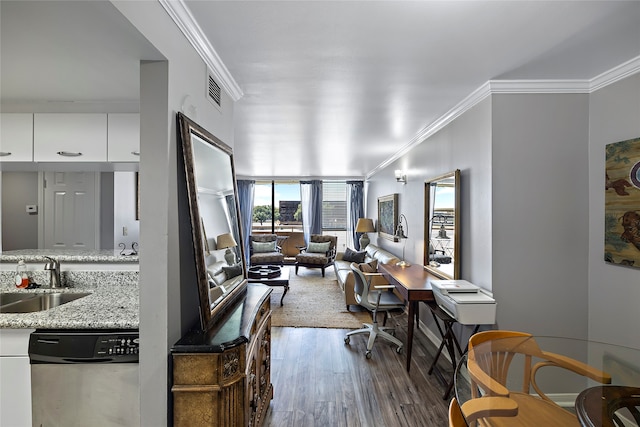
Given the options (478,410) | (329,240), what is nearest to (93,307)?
(478,410)

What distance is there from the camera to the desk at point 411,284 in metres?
2.97

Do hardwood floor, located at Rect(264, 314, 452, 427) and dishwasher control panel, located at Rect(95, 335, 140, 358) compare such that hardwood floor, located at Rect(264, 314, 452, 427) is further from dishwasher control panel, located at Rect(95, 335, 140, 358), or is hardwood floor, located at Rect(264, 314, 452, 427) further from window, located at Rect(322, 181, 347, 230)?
window, located at Rect(322, 181, 347, 230)

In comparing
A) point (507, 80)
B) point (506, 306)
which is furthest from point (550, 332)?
point (507, 80)

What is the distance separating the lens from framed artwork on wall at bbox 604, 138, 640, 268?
2150 millimetres

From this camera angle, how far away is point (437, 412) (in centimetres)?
246

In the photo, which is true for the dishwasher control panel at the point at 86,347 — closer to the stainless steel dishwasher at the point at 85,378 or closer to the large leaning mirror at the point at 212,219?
the stainless steel dishwasher at the point at 85,378

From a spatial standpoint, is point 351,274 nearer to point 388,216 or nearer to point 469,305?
point 388,216

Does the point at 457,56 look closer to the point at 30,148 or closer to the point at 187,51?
the point at 187,51

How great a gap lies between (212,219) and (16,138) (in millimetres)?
1528

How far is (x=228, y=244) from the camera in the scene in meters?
2.16

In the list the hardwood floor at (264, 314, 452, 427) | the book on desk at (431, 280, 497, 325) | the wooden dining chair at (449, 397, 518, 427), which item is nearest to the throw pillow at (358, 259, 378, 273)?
the hardwood floor at (264, 314, 452, 427)

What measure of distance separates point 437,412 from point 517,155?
2.04 m

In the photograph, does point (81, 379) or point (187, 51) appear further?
point (187, 51)

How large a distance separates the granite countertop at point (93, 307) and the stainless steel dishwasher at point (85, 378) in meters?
0.05
